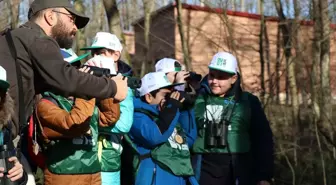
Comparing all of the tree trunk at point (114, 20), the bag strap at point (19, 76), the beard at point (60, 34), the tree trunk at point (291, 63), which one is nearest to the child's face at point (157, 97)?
the beard at point (60, 34)

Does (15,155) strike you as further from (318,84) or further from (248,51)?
(248,51)

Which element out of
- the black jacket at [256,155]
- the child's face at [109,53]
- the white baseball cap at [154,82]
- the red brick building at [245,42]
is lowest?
the black jacket at [256,155]

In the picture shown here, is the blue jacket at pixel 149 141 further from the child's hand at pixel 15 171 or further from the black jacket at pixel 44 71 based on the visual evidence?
the child's hand at pixel 15 171

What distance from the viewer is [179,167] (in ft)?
14.1

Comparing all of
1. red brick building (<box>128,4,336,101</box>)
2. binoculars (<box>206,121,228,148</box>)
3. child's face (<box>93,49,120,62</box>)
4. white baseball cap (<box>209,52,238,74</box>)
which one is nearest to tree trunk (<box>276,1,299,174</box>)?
red brick building (<box>128,4,336,101</box>)

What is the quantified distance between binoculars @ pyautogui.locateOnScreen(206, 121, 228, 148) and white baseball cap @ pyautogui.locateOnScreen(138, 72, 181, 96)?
1.74 ft

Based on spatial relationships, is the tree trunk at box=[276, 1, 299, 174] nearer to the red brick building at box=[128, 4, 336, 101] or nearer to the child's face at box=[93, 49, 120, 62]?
the red brick building at box=[128, 4, 336, 101]

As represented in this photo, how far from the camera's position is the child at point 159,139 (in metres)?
4.23

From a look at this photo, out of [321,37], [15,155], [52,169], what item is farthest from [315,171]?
[15,155]

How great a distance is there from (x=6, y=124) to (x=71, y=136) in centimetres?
77

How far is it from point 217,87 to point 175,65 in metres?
0.45

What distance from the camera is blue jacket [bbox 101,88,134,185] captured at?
4.00 metres

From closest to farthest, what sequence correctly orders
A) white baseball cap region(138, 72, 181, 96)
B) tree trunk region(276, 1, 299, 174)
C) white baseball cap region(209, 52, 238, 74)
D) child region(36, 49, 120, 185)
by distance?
child region(36, 49, 120, 185) < white baseball cap region(138, 72, 181, 96) < white baseball cap region(209, 52, 238, 74) < tree trunk region(276, 1, 299, 174)

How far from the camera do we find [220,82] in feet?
15.5
